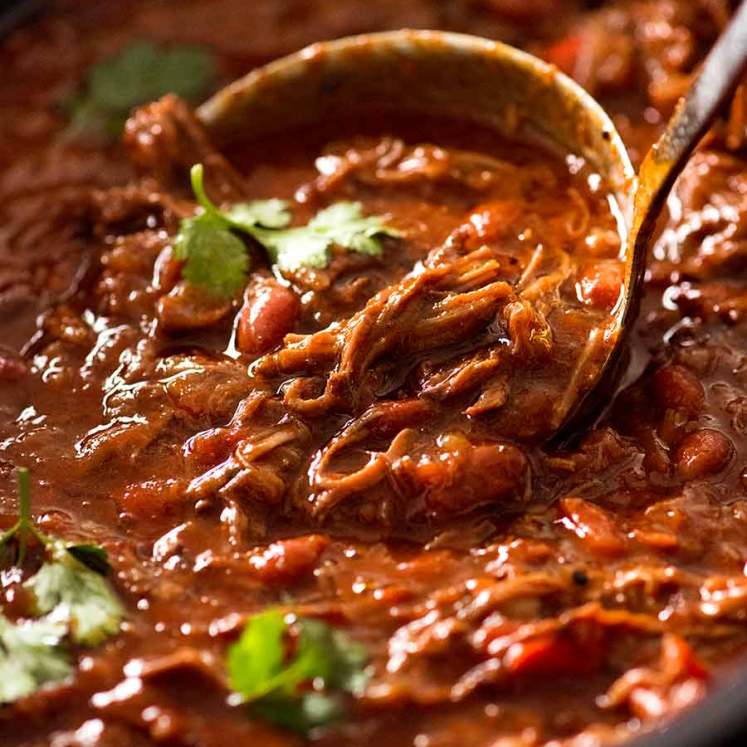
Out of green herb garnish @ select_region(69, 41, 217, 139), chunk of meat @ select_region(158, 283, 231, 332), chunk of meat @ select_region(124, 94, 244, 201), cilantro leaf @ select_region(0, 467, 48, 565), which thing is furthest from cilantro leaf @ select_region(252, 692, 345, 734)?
green herb garnish @ select_region(69, 41, 217, 139)

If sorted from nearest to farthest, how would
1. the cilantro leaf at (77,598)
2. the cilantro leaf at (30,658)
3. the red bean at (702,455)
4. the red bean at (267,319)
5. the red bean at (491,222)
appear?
the cilantro leaf at (30,658), the cilantro leaf at (77,598), the red bean at (702,455), the red bean at (267,319), the red bean at (491,222)

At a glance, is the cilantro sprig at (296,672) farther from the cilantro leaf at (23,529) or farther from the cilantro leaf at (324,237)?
the cilantro leaf at (324,237)

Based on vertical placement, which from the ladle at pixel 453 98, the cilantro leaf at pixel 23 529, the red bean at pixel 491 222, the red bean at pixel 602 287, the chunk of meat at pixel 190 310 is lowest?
the cilantro leaf at pixel 23 529

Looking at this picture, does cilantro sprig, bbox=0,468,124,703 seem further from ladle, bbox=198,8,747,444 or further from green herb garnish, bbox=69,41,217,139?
green herb garnish, bbox=69,41,217,139

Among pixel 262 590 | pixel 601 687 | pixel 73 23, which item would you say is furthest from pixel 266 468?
pixel 73 23

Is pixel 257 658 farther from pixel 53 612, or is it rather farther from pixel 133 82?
pixel 133 82

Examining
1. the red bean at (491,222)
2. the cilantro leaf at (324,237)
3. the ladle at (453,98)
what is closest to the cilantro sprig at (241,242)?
Answer: the cilantro leaf at (324,237)
